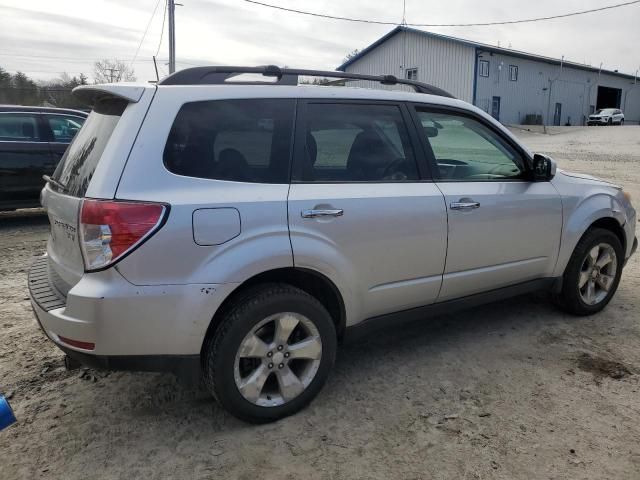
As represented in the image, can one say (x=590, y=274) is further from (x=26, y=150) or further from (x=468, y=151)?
(x=26, y=150)

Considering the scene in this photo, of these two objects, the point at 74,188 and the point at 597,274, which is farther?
the point at 597,274

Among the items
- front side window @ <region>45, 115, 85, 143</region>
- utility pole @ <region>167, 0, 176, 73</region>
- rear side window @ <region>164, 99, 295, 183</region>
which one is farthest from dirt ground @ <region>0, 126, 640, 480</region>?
utility pole @ <region>167, 0, 176, 73</region>

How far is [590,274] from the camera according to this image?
14.2 ft

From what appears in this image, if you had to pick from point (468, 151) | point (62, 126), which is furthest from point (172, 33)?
point (468, 151)

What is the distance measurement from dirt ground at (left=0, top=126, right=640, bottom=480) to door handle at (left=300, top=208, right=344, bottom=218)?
3.61 ft

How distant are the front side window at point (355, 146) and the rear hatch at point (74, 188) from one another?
3.28 ft

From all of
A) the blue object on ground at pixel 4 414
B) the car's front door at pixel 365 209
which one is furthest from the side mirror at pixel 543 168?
the blue object on ground at pixel 4 414

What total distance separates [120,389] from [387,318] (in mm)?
1677

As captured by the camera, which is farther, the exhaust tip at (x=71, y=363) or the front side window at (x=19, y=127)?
the front side window at (x=19, y=127)

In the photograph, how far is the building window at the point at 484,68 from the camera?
113ft

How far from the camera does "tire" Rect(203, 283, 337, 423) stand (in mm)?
2635

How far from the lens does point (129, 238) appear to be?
7.84ft

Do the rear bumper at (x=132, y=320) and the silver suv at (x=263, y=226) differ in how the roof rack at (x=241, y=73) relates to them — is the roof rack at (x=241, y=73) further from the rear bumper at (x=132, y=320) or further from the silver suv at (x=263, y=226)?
the rear bumper at (x=132, y=320)

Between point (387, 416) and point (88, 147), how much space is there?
7.13 ft
